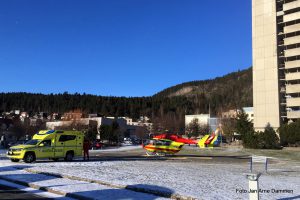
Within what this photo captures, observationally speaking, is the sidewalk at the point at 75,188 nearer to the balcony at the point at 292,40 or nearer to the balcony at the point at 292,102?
the balcony at the point at 292,102

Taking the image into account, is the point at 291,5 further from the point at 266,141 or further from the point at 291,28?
the point at 266,141

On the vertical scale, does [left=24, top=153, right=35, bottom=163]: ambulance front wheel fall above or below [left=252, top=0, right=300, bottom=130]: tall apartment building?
below

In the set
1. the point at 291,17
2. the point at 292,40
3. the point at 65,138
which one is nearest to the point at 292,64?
the point at 292,40

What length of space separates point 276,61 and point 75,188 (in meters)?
80.2

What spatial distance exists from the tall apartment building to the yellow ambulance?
65.0 m

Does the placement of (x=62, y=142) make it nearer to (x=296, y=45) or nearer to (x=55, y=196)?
(x=55, y=196)

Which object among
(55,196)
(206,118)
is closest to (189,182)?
(55,196)

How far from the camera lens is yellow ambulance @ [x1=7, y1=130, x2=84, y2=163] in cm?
2756

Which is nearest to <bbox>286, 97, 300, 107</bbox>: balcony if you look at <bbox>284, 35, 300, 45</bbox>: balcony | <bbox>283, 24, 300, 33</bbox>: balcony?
<bbox>284, 35, 300, 45</bbox>: balcony

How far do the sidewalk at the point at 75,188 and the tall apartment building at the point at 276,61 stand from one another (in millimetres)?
76014

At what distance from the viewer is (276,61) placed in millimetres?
86500

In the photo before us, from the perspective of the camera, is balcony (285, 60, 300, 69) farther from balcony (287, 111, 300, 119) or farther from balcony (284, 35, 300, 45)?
balcony (287, 111, 300, 119)

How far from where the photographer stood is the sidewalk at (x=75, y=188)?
12680 mm

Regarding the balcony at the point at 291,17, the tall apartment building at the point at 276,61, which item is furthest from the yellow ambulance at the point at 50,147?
the balcony at the point at 291,17
